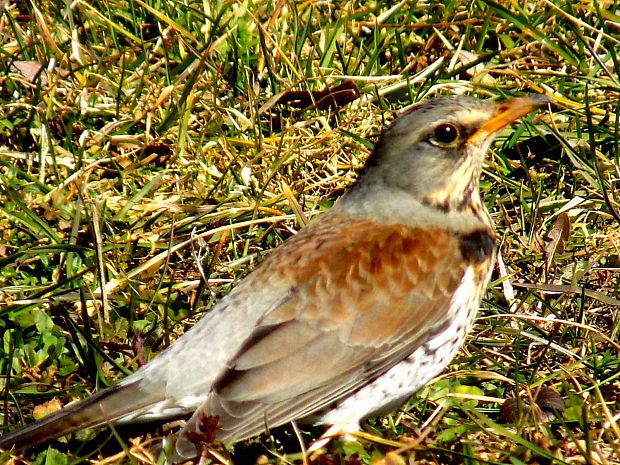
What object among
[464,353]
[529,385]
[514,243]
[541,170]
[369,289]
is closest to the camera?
[369,289]

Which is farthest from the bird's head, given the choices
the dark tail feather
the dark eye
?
the dark tail feather

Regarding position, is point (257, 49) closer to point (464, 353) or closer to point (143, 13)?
point (143, 13)

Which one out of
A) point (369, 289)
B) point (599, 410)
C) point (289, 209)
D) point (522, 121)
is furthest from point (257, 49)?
point (599, 410)

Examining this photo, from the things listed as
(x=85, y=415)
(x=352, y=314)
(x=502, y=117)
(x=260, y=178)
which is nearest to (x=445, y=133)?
(x=502, y=117)

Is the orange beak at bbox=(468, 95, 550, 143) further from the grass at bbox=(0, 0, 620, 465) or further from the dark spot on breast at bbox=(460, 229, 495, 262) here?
the grass at bbox=(0, 0, 620, 465)

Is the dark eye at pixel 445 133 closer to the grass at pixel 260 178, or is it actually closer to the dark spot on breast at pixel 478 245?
the dark spot on breast at pixel 478 245

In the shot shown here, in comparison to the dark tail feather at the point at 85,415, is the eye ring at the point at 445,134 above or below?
above

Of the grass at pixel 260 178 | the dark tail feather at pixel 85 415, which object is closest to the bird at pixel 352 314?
the dark tail feather at pixel 85 415
